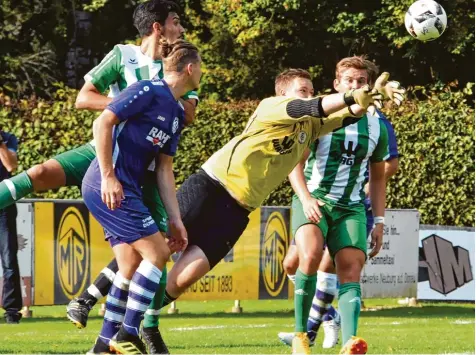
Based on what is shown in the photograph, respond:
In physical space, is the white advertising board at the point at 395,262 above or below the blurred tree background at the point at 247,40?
below

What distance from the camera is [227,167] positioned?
8.29 metres

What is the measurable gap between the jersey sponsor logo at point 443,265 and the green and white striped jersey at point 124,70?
9583 millimetres

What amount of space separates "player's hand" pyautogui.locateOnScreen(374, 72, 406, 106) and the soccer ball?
4.31m

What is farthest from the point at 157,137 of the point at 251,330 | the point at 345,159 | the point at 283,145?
the point at 251,330

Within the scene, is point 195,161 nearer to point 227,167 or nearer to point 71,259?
point 71,259

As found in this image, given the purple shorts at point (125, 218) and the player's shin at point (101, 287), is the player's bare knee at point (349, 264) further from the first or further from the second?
the purple shorts at point (125, 218)

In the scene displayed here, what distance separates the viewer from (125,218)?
7523 millimetres

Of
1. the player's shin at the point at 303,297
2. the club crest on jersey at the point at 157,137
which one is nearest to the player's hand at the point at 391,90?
the club crest on jersey at the point at 157,137

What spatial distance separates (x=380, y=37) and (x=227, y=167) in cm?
2230

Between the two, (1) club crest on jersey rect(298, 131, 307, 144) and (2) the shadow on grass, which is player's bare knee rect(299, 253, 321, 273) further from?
(2) the shadow on grass

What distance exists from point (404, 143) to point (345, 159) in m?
10.5

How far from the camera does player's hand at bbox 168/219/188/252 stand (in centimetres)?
776

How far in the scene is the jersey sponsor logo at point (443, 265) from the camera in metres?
17.6

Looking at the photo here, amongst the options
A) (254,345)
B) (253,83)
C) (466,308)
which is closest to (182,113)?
(254,345)
